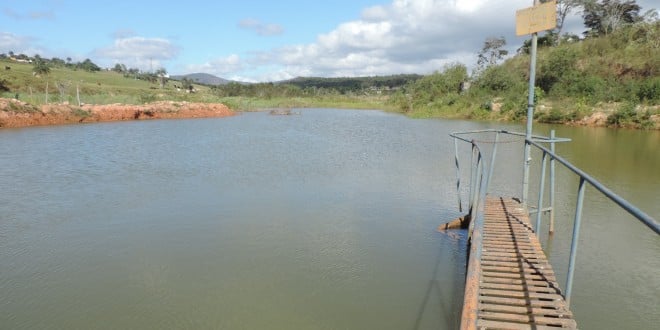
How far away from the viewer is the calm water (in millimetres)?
4684

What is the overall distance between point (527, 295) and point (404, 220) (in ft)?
12.7

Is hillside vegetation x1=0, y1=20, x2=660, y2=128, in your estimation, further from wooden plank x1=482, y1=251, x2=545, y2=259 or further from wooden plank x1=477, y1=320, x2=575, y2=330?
wooden plank x1=477, y1=320, x2=575, y2=330

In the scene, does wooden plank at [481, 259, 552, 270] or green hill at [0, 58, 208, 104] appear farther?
green hill at [0, 58, 208, 104]

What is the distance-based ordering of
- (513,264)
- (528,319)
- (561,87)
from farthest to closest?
(561,87), (513,264), (528,319)

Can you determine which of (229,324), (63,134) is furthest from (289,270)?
(63,134)

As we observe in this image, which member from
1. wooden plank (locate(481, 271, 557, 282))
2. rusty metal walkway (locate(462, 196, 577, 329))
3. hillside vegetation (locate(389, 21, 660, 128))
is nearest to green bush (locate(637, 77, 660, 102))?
hillside vegetation (locate(389, 21, 660, 128))

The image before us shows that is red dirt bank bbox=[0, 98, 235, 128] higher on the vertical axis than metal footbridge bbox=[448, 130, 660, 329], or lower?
higher

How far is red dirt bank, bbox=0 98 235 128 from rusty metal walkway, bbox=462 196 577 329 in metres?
28.4

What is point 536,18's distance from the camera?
18.0 ft

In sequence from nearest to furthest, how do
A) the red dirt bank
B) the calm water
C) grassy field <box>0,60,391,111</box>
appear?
the calm water, the red dirt bank, grassy field <box>0,60,391,111</box>

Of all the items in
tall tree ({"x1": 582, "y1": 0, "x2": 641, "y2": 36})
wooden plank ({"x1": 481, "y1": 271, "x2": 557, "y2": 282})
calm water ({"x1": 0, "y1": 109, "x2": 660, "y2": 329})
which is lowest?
calm water ({"x1": 0, "y1": 109, "x2": 660, "y2": 329})

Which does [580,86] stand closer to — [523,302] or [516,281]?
[516,281]

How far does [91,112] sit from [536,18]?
1223 inches

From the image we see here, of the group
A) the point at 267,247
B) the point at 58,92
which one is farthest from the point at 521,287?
the point at 58,92
